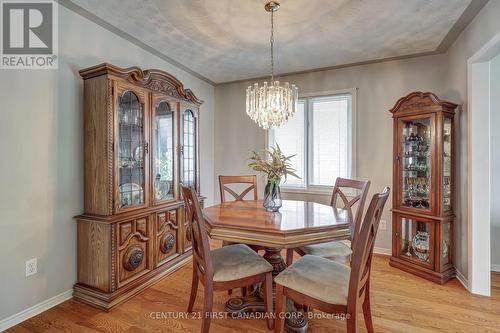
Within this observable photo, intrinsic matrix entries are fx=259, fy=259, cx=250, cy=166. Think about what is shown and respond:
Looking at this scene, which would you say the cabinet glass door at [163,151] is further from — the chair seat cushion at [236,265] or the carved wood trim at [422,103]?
the carved wood trim at [422,103]

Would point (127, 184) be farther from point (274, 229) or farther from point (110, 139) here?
point (274, 229)

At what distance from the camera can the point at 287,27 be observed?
2.53 m

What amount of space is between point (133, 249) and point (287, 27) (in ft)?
8.40

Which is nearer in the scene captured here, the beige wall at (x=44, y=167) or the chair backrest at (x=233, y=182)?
the beige wall at (x=44, y=167)

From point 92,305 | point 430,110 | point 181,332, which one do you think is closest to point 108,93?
point 92,305

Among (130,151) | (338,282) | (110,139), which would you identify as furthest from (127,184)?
(338,282)

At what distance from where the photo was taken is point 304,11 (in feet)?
7.39

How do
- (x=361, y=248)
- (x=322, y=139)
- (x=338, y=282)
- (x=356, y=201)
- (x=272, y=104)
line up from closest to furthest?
(x=361, y=248) < (x=338, y=282) < (x=272, y=104) < (x=356, y=201) < (x=322, y=139)

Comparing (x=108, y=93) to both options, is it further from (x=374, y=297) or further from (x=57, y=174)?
(x=374, y=297)

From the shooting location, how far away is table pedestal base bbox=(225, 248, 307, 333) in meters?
1.86

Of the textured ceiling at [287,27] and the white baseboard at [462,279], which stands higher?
the textured ceiling at [287,27]

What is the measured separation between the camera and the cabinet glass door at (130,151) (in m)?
2.34

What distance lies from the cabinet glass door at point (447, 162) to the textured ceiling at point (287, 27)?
96cm

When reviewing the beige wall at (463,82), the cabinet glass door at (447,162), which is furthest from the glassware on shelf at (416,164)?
the beige wall at (463,82)
